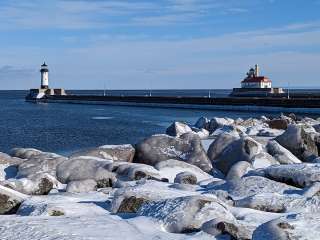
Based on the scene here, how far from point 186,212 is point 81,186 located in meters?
3.97

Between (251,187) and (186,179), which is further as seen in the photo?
(186,179)

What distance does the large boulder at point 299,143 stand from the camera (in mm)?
13750

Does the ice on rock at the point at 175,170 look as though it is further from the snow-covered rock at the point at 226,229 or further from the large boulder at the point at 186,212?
the snow-covered rock at the point at 226,229

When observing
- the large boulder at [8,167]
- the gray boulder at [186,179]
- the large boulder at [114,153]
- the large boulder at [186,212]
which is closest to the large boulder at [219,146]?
the large boulder at [114,153]

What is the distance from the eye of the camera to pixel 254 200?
7.20 metres

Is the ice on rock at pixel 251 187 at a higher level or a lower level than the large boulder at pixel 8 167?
higher

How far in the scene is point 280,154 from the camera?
512 inches

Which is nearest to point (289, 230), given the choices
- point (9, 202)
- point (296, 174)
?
point (296, 174)

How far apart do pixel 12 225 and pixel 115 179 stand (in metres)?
4.70

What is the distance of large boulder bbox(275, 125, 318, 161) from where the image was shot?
541 inches

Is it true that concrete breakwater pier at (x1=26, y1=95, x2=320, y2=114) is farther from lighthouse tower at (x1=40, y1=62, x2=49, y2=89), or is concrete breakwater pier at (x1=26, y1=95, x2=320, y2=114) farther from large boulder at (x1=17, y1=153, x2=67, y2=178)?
large boulder at (x1=17, y1=153, x2=67, y2=178)

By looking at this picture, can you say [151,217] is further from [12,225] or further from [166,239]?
[12,225]

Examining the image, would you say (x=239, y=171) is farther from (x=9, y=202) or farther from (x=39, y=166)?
(x=9, y=202)

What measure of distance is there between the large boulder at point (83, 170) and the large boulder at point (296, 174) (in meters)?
3.03
